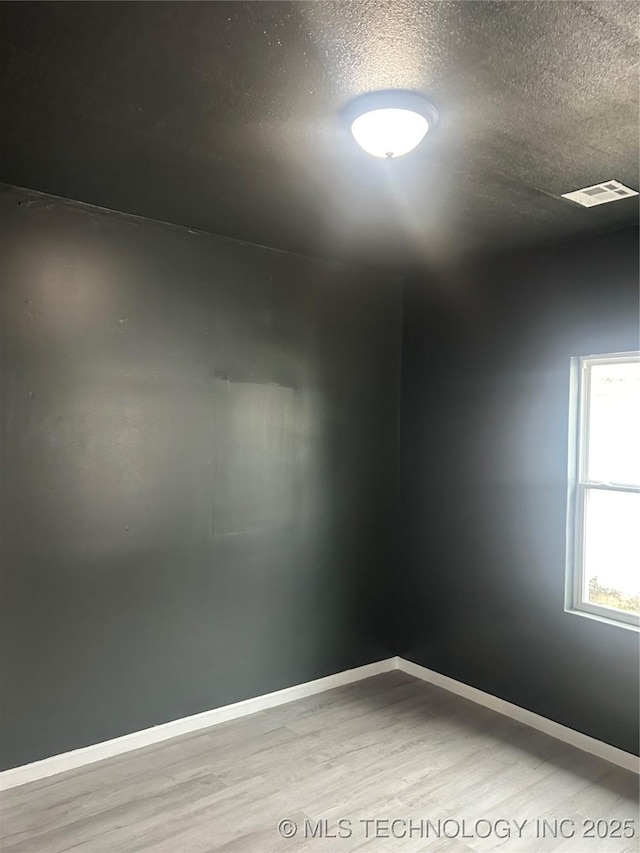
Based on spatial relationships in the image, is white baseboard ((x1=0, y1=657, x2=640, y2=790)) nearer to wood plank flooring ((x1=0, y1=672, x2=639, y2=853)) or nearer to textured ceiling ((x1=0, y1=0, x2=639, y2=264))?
wood plank flooring ((x1=0, y1=672, x2=639, y2=853))

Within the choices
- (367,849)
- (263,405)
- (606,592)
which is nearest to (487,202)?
(263,405)

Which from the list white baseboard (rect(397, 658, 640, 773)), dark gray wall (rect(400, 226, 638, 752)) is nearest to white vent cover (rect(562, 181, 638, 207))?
dark gray wall (rect(400, 226, 638, 752))

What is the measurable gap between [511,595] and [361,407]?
4.78 ft

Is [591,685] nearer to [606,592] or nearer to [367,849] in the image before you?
[606,592]

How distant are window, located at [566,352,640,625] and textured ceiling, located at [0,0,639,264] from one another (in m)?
0.80

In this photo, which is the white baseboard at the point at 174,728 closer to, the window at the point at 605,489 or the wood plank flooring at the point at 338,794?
the wood plank flooring at the point at 338,794

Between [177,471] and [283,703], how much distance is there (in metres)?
1.55

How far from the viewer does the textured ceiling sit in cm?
163

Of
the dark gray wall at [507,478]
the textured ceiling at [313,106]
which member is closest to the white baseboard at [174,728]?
the dark gray wall at [507,478]

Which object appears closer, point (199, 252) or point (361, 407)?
point (199, 252)

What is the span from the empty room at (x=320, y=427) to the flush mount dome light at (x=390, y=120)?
0.01 metres

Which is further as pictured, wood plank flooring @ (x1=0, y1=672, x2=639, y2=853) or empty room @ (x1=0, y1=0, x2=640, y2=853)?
wood plank flooring @ (x1=0, y1=672, x2=639, y2=853)

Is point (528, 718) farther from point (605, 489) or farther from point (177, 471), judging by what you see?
point (177, 471)

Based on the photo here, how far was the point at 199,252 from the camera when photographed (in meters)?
3.44
